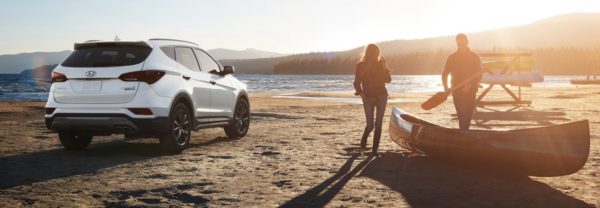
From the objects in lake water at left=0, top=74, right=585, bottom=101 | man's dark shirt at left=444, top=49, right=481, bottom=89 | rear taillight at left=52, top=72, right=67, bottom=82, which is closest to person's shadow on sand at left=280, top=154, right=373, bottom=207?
man's dark shirt at left=444, top=49, right=481, bottom=89

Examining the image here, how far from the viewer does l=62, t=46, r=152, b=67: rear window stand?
31.6 feet

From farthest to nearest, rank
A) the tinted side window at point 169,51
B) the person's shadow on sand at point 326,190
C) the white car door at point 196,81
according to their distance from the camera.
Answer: the white car door at point 196,81 < the tinted side window at point 169,51 < the person's shadow on sand at point 326,190

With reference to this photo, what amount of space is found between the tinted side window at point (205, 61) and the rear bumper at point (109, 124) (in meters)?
2.08

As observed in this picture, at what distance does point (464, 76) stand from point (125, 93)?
5395 mm

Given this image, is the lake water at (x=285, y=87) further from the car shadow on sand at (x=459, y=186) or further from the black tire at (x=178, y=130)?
the car shadow on sand at (x=459, y=186)

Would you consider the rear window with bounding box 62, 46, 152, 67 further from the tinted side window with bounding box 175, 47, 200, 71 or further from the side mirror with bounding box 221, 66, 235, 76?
the side mirror with bounding box 221, 66, 235, 76

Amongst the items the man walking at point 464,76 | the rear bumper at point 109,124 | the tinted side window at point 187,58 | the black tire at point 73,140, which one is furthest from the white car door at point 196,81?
the man walking at point 464,76

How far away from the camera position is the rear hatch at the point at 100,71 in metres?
9.43

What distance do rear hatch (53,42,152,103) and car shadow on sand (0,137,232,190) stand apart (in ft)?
3.14

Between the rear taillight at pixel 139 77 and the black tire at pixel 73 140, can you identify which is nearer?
the rear taillight at pixel 139 77

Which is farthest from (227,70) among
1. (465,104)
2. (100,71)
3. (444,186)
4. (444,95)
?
(444,186)

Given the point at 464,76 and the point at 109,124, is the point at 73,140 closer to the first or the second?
the point at 109,124

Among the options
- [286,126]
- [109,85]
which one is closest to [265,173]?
[109,85]

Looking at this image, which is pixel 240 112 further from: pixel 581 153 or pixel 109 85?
pixel 581 153
